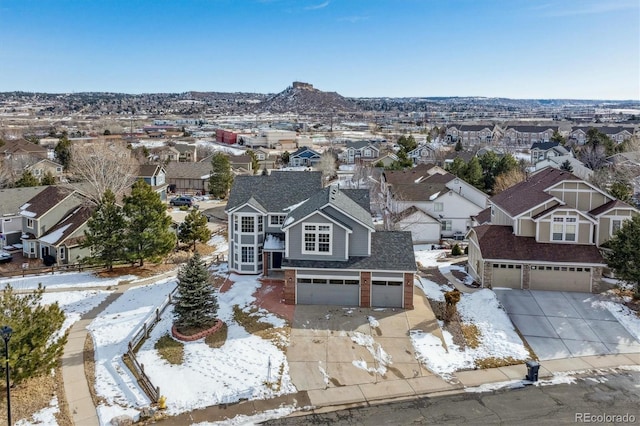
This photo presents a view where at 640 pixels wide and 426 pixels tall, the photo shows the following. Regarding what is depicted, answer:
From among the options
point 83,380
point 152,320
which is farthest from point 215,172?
point 83,380

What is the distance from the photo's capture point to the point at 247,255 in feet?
107

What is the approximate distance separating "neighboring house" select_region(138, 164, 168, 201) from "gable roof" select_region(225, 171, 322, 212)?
32.0m

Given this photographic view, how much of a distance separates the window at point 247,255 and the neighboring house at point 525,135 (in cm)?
11023

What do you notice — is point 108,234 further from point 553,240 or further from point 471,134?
point 471,134

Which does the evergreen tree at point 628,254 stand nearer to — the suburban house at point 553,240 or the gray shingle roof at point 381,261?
the suburban house at point 553,240

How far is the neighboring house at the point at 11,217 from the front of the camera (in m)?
45.3

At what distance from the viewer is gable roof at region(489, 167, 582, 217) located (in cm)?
3250

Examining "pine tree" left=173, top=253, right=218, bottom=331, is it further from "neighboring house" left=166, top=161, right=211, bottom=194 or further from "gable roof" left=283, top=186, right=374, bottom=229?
"neighboring house" left=166, top=161, right=211, bottom=194

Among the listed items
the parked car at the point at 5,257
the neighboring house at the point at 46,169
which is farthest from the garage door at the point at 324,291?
the neighboring house at the point at 46,169

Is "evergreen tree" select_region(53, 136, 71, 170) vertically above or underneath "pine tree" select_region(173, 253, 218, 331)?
above

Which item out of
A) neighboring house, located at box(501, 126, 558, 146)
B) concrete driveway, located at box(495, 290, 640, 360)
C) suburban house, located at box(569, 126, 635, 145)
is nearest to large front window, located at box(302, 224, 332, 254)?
concrete driveway, located at box(495, 290, 640, 360)

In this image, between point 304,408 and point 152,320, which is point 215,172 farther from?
point 304,408

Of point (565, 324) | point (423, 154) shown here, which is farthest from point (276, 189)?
point (423, 154)

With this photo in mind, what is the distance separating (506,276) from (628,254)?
21.1 ft
